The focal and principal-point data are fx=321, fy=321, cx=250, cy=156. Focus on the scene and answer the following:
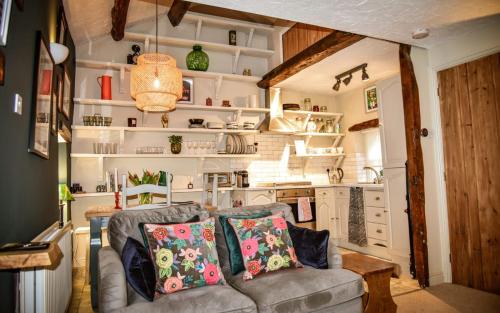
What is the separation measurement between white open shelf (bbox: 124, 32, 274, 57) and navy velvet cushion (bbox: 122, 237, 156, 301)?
3.61 metres

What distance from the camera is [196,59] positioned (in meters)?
4.95

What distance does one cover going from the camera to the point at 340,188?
5.08 m

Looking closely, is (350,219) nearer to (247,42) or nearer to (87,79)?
(247,42)

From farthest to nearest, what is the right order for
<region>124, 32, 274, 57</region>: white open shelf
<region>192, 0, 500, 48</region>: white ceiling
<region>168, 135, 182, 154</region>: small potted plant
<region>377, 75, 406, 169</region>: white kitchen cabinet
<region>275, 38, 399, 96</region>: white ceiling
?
1. <region>168, 135, 182, 154</region>: small potted plant
2. <region>124, 32, 274, 57</region>: white open shelf
3. <region>275, 38, 399, 96</region>: white ceiling
4. <region>377, 75, 406, 169</region>: white kitchen cabinet
5. <region>192, 0, 500, 48</region>: white ceiling

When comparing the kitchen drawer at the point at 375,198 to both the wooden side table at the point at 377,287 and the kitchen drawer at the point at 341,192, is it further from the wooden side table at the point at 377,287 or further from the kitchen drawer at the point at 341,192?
the wooden side table at the point at 377,287

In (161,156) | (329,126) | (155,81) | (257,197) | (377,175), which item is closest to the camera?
(155,81)

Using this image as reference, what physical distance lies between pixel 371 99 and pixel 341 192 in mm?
1704

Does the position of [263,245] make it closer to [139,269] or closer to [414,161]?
[139,269]

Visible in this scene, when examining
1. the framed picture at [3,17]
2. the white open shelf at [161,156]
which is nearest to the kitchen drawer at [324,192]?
the white open shelf at [161,156]

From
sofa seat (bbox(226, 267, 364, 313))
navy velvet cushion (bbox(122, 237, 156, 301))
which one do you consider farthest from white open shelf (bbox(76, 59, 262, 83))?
sofa seat (bbox(226, 267, 364, 313))

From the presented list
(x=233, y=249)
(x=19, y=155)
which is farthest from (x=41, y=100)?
(x=233, y=249)

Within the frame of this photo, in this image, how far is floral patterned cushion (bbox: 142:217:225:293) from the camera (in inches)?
75.0

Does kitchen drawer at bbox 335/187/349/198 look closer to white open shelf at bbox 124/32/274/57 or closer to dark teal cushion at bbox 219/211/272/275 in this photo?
white open shelf at bbox 124/32/274/57

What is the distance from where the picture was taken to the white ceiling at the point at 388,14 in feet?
8.46
